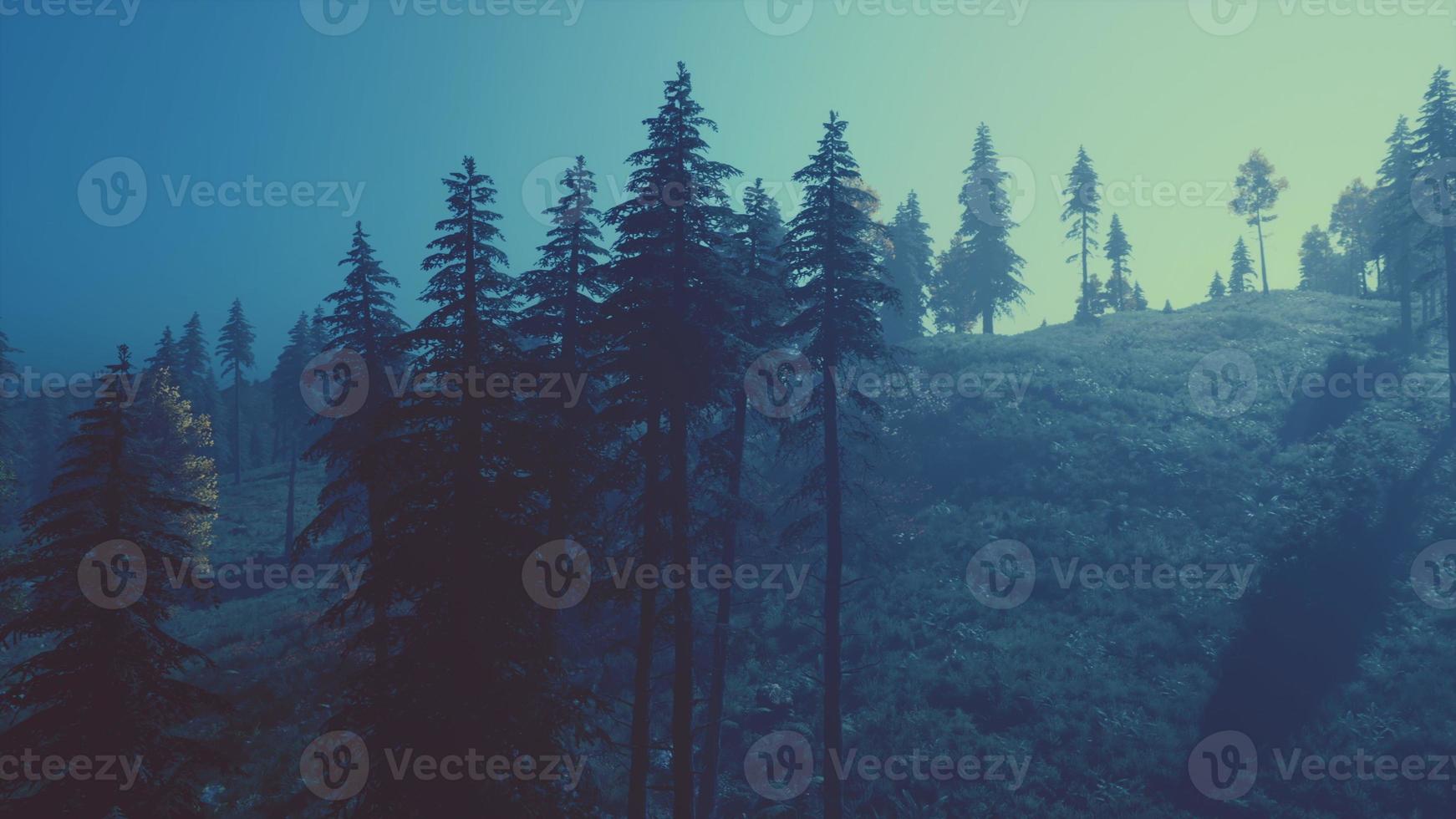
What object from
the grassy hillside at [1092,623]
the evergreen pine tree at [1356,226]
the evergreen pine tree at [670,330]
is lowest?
the grassy hillside at [1092,623]

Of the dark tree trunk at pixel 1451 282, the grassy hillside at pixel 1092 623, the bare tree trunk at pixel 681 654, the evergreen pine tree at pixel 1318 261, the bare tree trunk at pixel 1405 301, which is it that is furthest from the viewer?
the evergreen pine tree at pixel 1318 261

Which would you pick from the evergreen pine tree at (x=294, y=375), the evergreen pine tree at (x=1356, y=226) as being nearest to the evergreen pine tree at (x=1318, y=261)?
the evergreen pine tree at (x=1356, y=226)

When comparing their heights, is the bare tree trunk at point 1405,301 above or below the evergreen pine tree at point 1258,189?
below

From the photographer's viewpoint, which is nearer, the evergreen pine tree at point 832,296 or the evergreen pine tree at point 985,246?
the evergreen pine tree at point 832,296

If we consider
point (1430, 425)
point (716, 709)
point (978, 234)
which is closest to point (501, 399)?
point (716, 709)

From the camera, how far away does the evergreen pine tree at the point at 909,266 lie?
57.6 metres

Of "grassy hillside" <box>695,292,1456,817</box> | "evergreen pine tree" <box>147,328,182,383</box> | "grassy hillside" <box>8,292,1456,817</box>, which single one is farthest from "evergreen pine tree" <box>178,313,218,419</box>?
"grassy hillside" <box>695,292,1456,817</box>

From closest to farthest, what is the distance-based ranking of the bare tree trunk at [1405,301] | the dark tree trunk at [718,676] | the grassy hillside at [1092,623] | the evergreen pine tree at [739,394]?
the evergreen pine tree at [739,394] → the dark tree trunk at [718,676] → the grassy hillside at [1092,623] → the bare tree trunk at [1405,301]

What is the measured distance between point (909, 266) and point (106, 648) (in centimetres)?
5508

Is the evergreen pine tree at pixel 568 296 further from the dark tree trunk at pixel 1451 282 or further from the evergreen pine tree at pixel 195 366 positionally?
the evergreen pine tree at pixel 195 366

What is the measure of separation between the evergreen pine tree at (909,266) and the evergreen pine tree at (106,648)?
51.1 metres

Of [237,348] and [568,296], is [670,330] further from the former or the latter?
[237,348]

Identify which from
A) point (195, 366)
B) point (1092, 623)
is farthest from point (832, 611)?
point (195, 366)

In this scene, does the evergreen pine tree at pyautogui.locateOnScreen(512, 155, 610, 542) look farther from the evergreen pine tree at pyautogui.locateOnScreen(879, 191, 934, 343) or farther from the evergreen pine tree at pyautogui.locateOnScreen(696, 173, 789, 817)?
the evergreen pine tree at pyautogui.locateOnScreen(879, 191, 934, 343)
